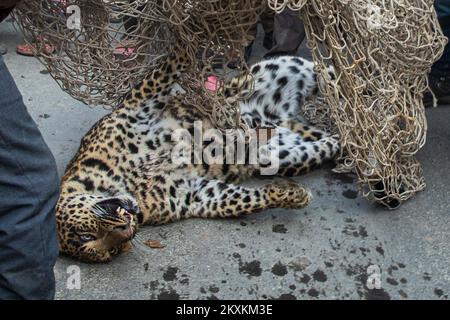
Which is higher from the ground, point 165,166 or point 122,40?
point 122,40

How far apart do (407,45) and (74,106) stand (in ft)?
8.30

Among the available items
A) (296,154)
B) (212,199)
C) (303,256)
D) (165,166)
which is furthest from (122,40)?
(303,256)

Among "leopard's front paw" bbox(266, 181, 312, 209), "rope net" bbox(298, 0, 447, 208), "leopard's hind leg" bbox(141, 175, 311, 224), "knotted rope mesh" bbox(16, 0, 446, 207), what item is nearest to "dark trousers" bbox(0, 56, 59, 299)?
"knotted rope mesh" bbox(16, 0, 446, 207)

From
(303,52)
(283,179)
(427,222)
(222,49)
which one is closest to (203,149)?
(283,179)

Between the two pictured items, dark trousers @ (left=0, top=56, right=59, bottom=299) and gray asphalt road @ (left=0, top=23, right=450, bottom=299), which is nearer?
dark trousers @ (left=0, top=56, right=59, bottom=299)

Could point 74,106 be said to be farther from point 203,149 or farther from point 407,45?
point 407,45

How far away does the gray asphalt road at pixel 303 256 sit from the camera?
3.21m

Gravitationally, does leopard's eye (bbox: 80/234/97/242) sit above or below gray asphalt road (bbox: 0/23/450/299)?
above

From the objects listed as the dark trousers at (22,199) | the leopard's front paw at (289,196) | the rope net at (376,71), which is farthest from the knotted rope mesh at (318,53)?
the dark trousers at (22,199)

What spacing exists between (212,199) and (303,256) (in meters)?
0.67

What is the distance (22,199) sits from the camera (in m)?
2.33

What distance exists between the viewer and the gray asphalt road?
3215mm

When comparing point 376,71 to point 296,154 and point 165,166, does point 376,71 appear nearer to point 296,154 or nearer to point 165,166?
point 296,154

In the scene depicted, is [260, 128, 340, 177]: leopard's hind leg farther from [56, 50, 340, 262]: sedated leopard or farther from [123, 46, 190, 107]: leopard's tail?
[123, 46, 190, 107]: leopard's tail
